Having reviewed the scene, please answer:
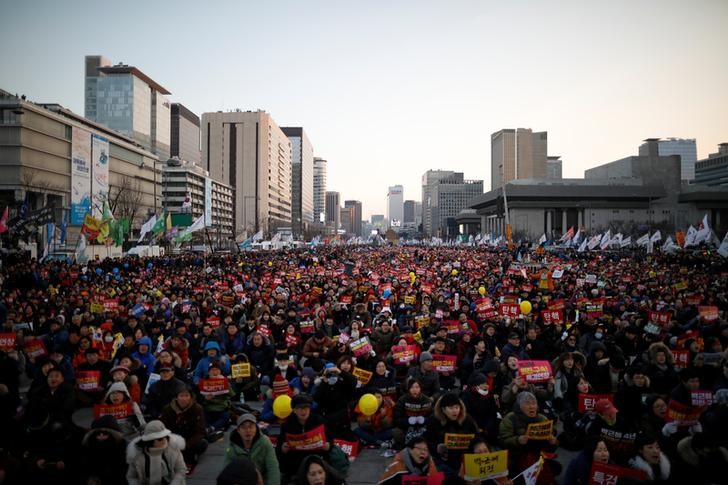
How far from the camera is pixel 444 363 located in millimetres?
9383

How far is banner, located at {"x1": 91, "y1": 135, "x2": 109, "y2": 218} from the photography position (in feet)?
214

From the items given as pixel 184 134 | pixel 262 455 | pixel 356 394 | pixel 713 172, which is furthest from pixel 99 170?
pixel 713 172

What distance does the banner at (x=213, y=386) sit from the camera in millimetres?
8273

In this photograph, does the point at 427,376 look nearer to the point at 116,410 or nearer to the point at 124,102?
the point at 116,410

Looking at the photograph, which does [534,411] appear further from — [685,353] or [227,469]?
[685,353]

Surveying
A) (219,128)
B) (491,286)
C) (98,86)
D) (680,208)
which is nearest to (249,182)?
(219,128)

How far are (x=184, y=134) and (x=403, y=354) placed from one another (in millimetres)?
172119

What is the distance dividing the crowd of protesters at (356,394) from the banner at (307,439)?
25mm

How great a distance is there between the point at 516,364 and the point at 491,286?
14.6 meters

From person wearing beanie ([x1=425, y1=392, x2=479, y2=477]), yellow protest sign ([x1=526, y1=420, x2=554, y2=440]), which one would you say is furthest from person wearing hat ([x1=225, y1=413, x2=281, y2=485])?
yellow protest sign ([x1=526, y1=420, x2=554, y2=440])

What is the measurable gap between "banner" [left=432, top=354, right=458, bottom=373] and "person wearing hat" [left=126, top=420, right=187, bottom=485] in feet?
17.2

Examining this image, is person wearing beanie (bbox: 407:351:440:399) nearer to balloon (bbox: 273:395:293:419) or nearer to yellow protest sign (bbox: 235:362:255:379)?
balloon (bbox: 273:395:293:419)

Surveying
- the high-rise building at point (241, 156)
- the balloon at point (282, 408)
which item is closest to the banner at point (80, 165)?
the balloon at point (282, 408)

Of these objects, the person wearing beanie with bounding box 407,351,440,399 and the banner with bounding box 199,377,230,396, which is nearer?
the person wearing beanie with bounding box 407,351,440,399
